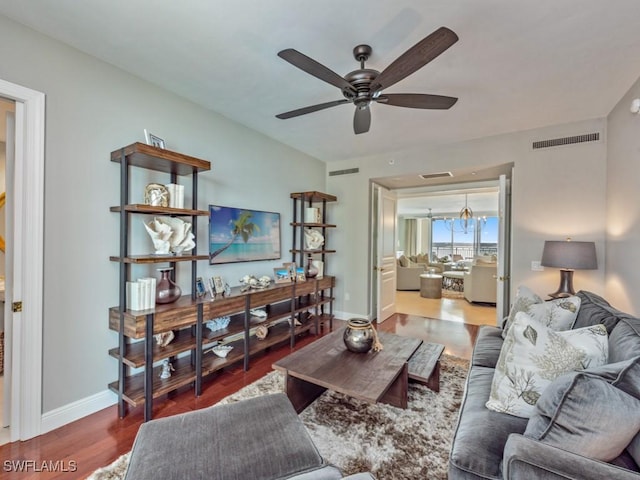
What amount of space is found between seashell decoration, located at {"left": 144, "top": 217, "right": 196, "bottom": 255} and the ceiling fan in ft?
4.21

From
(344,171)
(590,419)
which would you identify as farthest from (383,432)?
(344,171)

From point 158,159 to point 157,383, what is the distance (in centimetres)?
173

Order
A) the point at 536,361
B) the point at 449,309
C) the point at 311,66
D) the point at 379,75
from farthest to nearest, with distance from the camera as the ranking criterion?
the point at 449,309 → the point at 379,75 → the point at 311,66 → the point at 536,361

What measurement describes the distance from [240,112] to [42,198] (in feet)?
6.17

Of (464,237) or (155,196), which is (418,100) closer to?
(155,196)

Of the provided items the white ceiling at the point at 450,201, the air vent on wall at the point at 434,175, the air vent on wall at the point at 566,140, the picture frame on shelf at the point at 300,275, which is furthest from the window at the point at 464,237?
the picture frame on shelf at the point at 300,275

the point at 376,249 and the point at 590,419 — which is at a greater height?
the point at 376,249

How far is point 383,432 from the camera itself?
1919 mm

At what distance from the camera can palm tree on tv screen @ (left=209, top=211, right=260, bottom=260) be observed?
3251 mm

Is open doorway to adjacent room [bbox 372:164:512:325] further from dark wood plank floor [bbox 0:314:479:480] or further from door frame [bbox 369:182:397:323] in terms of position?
dark wood plank floor [bbox 0:314:479:480]

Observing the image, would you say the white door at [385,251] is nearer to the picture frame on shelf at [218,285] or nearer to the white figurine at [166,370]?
the picture frame on shelf at [218,285]

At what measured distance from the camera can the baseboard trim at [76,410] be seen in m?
1.95

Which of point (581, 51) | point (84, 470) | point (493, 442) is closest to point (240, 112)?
point (581, 51)

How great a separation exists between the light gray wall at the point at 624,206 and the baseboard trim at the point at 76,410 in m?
4.31
